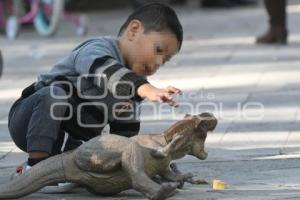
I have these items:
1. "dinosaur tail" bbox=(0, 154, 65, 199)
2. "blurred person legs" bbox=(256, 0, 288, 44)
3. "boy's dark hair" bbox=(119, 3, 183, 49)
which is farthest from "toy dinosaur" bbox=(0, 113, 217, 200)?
"blurred person legs" bbox=(256, 0, 288, 44)

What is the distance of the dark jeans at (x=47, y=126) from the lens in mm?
4559

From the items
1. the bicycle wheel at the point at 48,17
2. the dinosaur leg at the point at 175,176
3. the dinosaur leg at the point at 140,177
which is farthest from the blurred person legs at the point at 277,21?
the dinosaur leg at the point at 140,177

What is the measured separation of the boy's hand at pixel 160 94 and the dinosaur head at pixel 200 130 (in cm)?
36

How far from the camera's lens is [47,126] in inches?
179

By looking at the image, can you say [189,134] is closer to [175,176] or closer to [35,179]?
[175,176]

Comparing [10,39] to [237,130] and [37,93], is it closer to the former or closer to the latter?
[237,130]

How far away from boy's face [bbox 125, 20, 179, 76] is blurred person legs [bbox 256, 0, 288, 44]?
253 inches

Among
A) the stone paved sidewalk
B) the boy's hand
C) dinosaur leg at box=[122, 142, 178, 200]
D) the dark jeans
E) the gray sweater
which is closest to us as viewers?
the boy's hand

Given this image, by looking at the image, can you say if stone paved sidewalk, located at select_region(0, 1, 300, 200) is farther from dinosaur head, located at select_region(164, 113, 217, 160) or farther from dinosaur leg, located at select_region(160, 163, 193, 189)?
dinosaur head, located at select_region(164, 113, 217, 160)

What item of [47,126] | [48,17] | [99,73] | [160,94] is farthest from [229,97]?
[48,17]

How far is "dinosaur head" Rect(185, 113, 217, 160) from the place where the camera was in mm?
4359

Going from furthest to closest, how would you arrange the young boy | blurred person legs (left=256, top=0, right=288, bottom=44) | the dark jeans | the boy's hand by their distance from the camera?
blurred person legs (left=256, top=0, right=288, bottom=44) < the dark jeans < the young boy < the boy's hand

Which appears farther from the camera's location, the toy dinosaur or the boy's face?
the boy's face

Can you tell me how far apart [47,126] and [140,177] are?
623 millimetres
